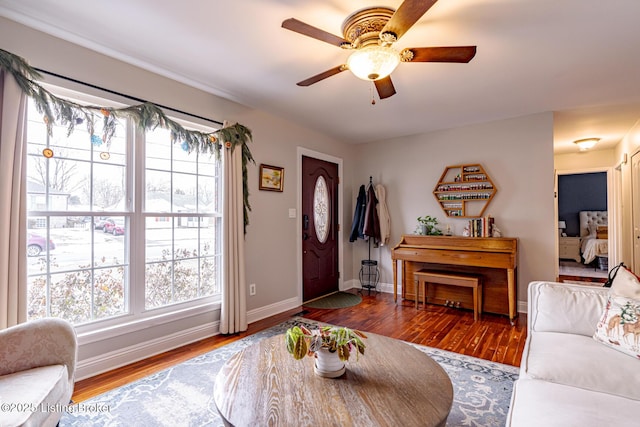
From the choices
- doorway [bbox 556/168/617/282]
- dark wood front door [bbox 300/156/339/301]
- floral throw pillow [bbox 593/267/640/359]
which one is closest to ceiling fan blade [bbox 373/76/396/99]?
floral throw pillow [bbox 593/267/640/359]

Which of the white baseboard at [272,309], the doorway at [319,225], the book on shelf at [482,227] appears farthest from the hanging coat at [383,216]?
the white baseboard at [272,309]

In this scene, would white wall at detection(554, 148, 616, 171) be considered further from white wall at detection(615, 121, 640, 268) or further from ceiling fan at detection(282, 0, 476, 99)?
ceiling fan at detection(282, 0, 476, 99)

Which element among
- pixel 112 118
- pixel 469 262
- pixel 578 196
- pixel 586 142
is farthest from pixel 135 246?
pixel 578 196

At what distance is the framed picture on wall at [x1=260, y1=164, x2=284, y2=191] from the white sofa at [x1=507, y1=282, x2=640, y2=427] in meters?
2.59

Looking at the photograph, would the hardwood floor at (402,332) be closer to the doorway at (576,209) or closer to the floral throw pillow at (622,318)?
the floral throw pillow at (622,318)

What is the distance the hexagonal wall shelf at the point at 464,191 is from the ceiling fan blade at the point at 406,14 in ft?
9.34

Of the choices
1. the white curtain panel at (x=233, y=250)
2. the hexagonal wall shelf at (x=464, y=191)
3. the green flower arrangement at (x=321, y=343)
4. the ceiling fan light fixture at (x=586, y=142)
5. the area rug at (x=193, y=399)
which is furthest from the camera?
the ceiling fan light fixture at (x=586, y=142)

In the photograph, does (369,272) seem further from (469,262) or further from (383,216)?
(469,262)

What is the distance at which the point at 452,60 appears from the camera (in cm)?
186

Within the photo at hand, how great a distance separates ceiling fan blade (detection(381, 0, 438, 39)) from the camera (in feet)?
4.42

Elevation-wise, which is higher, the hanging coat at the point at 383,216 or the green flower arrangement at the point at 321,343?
the hanging coat at the point at 383,216

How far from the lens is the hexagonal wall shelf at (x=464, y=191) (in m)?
3.90

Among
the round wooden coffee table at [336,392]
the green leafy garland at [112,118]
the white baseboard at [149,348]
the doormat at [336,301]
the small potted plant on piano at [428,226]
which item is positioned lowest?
the doormat at [336,301]

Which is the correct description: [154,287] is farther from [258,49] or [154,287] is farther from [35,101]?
[258,49]
